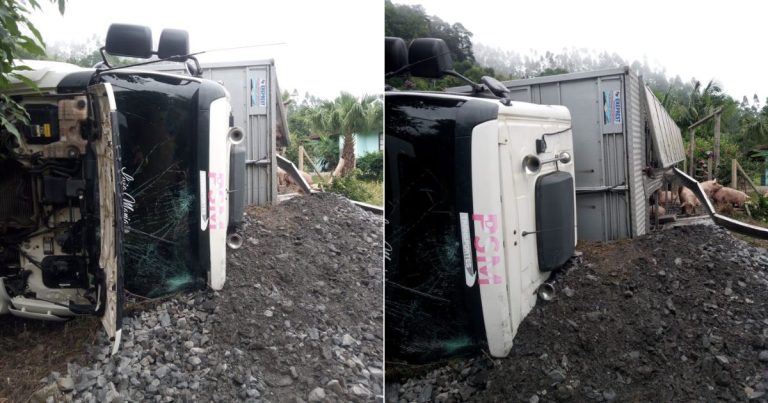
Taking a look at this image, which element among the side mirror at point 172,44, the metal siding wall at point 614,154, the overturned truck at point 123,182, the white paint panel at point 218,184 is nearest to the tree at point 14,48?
the overturned truck at point 123,182

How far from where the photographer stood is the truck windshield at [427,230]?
1.84 m

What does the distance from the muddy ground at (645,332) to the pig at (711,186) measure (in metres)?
0.11

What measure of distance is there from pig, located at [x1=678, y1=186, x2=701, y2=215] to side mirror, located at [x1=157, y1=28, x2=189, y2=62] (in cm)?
165

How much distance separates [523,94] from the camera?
188cm

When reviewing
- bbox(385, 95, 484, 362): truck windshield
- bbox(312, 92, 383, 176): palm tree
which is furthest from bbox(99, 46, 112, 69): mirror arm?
→ bbox(385, 95, 484, 362): truck windshield

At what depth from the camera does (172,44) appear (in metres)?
2.08

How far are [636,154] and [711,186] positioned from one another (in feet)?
0.73

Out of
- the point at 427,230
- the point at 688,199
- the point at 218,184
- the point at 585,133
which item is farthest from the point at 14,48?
the point at 688,199

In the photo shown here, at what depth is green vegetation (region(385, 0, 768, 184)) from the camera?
1.70m

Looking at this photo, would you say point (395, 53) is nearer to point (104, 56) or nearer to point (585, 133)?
point (585, 133)

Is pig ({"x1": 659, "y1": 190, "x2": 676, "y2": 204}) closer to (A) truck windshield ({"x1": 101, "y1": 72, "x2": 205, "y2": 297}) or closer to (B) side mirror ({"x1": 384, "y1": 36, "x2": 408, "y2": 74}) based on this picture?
(B) side mirror ({"x1": 384, "y1": 36, "x2": 408, "y2": 74})

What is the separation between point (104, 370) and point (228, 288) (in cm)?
49

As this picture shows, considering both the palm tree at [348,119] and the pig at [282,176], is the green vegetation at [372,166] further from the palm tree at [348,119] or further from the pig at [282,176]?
the pig at [282,176]

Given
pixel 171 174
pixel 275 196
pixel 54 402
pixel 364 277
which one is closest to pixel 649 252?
pixel 364 277
